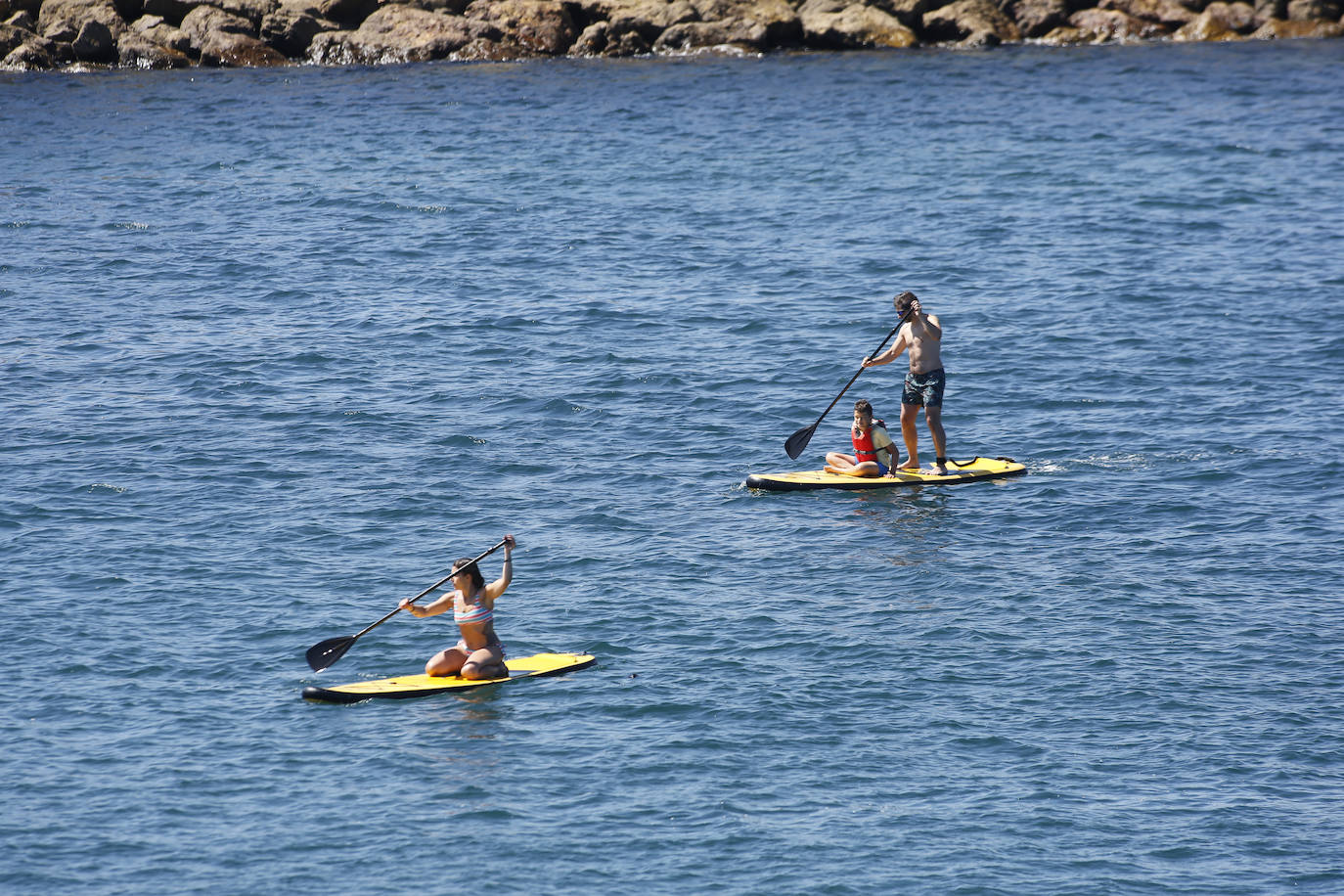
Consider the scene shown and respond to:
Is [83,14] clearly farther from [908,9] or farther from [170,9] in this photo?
[908,9]

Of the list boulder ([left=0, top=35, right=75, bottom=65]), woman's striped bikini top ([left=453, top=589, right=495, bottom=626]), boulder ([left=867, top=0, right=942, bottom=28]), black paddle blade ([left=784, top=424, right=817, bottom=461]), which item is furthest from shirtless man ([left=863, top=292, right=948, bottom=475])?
boulder ([left=0, top=35, right=75, bottom=65])

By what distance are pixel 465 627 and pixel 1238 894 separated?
7.62 m

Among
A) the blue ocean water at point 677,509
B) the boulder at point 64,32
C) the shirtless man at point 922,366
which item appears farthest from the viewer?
the boulder at point 64,32

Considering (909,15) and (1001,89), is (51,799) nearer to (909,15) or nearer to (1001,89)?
(1001,89)

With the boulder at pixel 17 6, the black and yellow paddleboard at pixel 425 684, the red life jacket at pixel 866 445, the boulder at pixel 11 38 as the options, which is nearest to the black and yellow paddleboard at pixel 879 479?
the red life jacket at pixel 866 445

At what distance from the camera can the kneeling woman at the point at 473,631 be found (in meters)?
16.0

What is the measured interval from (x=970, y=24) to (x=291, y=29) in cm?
2234

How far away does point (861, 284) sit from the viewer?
31734 mm

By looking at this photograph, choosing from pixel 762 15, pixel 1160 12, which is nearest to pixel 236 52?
pixel 762 15

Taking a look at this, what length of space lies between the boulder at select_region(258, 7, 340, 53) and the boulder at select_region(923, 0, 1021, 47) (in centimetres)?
1992

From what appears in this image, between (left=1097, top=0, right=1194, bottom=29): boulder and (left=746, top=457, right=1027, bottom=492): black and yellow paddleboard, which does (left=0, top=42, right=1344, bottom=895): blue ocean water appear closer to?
(left=746, top=457, right=1027, bottom=492): black and yellow paddleboard

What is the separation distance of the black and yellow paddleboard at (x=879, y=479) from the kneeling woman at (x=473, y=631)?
20.4ft

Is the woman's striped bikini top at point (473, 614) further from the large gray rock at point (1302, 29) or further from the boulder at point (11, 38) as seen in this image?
the large gray rock at point (1302, 29)

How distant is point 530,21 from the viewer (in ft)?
173
